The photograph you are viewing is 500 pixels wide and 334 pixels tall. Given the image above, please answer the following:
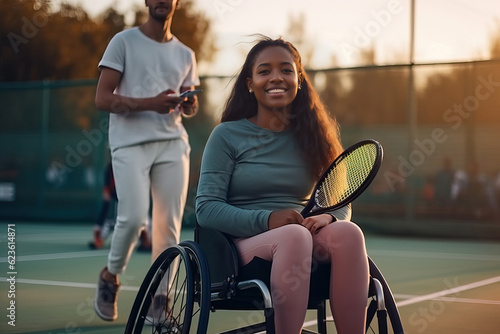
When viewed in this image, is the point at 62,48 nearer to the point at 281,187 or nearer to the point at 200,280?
the point at 281,187

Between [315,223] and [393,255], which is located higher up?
[315,223]

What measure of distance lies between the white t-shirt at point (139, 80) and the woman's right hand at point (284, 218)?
1.68 m

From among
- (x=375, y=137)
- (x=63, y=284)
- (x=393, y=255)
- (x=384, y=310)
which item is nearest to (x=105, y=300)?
(x=63, y=284)

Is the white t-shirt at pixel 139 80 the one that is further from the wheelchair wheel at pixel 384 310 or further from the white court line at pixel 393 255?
the white court line at pixel 393 255

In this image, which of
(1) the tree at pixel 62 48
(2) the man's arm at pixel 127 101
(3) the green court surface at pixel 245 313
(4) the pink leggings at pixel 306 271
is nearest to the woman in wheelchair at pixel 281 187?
(4) the pink leggings at pixel 306 271

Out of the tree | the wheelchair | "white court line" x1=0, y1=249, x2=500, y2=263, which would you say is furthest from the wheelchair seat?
the tree

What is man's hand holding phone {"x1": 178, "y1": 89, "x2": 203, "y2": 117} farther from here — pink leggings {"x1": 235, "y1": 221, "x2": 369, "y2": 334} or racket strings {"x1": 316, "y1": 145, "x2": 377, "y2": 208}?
pink leggings {"x1": 235, "y1": 221, "x2": 369, "y2": 334}

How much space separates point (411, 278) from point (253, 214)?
4.12 meters

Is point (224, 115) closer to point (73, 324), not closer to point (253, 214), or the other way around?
point (253, 214)

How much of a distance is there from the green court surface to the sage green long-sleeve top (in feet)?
4.90

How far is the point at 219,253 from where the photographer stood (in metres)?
3.11

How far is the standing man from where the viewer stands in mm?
4590

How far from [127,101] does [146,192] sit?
46cm

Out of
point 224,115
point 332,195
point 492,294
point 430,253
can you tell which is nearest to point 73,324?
point 224,115
